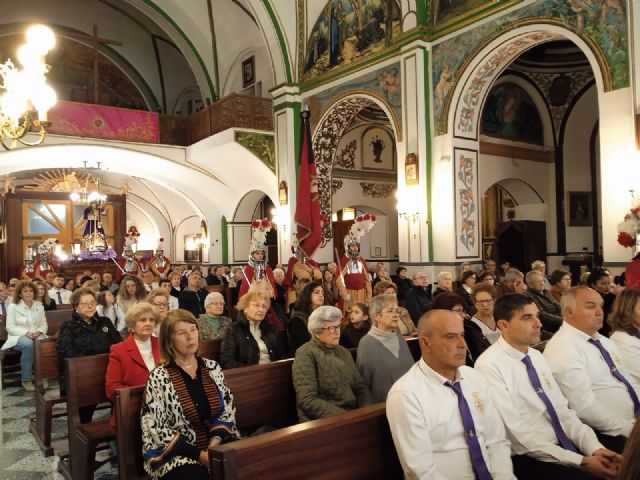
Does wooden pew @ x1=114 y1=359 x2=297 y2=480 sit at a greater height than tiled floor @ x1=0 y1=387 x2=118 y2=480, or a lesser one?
greater

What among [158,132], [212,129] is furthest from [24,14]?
[212,129]

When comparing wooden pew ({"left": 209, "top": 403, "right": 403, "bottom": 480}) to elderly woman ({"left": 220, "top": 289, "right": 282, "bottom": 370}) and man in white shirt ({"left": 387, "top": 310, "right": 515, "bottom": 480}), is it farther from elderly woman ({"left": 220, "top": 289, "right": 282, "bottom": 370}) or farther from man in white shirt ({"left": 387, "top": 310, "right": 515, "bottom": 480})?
elderly woman ({"left": 220, "top": 289, "right": 282, "bottom": 370})

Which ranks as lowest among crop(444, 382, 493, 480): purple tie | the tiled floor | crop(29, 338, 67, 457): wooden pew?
the tiled floor

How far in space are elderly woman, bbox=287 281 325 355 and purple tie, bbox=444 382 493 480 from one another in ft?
7.68

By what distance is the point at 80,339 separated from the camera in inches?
186

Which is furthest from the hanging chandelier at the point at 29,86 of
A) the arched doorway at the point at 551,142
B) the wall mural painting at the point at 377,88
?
A: the arched doorway at the point at 551,142

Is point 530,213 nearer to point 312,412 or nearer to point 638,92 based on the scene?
point 638,92

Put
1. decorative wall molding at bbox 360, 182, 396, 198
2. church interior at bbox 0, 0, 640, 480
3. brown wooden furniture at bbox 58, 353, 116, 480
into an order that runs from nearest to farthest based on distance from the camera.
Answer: brown wooden furniture at bbox 58, 353, 116, 480, church interior at bbox 0, 0, 640, 480, decorative wall molding at bbox 360, 182, 396, 198

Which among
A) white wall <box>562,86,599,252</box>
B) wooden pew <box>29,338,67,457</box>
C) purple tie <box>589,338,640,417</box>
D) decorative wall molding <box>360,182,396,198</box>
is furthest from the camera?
decorative wall molding <box>360,182,396,198</box>

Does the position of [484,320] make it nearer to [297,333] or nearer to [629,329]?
[629,329]

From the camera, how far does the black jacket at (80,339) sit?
4664 mm

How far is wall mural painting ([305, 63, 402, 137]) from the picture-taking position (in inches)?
432

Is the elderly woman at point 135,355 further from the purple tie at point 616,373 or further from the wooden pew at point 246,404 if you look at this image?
A: the purple tie at point 616,373

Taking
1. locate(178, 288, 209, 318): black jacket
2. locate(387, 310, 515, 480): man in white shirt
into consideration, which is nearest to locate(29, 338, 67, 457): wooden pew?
locate(178, 288, 209, 318): black jacket
